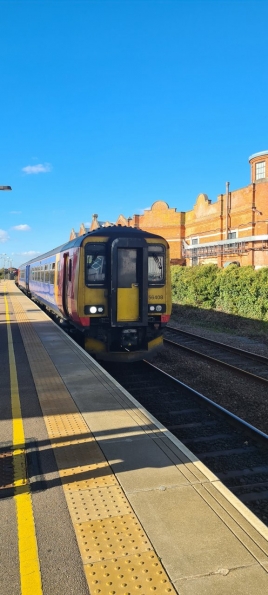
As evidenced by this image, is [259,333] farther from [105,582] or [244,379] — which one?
[105,582]

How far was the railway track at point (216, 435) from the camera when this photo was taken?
16.1ft

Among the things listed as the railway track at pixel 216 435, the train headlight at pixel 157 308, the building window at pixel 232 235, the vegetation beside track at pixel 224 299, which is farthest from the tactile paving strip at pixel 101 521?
the building window at pixel 232 235

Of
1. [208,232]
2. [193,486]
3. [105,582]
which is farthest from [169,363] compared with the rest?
[208,232]

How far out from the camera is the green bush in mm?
18062

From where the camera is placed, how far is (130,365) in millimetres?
10852

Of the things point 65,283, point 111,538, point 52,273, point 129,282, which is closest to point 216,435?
point 111,538

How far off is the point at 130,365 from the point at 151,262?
2.82 metres

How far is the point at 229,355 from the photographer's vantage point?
1216 cm

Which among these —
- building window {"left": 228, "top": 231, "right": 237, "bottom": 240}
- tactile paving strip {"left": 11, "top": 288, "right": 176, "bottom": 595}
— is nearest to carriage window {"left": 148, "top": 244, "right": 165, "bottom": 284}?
tactile paving strip {"left": 11, "top": 288, "right": 176, "bottom": 595}

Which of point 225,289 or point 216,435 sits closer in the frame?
point 216,435

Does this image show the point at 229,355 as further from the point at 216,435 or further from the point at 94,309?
the point at 216,435

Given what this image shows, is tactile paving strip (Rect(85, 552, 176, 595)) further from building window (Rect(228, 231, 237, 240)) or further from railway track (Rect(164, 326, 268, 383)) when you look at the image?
building window (Rect(228, 231, 237, 240))

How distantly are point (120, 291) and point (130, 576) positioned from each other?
6.93 meters

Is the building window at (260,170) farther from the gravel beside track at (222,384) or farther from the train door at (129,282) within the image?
the train door at (129,282)
